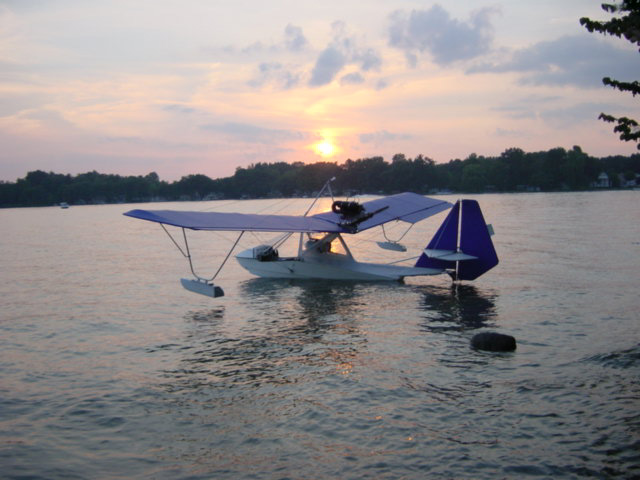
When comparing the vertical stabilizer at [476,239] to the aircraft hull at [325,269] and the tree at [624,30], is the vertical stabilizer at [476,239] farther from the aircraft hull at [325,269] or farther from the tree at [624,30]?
the tree at [624,30]

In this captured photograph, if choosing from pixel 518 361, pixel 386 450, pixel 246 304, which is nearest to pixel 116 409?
pixel 386 450

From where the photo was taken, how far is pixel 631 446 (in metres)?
8.35

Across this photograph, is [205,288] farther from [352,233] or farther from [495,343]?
[495,343]

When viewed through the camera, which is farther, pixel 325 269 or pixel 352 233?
pixel 325 269

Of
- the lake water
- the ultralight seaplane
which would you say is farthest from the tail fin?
the lake water

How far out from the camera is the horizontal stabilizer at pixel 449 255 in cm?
2146

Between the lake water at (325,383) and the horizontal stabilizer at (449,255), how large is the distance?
1.41 meters

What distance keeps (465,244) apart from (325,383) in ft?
40.0

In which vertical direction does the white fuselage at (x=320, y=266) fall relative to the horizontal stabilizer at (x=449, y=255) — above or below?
below

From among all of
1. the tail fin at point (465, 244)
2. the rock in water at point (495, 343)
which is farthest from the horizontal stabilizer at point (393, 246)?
the rock in water at point (495, 343)

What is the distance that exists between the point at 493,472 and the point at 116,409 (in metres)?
6.95

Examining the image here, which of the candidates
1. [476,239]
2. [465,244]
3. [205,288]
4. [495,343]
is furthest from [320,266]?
[495,343]

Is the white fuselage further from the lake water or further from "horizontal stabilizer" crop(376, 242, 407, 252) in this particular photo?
"horizontal stabilizer" crop(376, 242, 407, 252)

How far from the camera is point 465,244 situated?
21938mm
